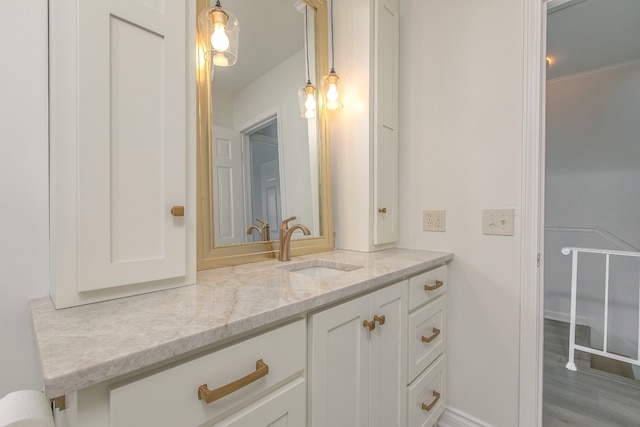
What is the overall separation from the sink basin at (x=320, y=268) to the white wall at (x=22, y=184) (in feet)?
2.66

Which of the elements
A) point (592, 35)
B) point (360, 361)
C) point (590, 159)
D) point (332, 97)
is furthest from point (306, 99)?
point (590, 159)

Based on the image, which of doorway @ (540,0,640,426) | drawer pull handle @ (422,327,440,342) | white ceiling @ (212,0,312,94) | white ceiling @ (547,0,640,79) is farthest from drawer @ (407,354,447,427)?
white ceiling @ (547,0,640,79)

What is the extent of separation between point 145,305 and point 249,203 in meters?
0.67

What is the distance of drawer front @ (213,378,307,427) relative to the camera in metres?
0.64

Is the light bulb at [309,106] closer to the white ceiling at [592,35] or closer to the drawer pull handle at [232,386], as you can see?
the drawer pull handle at [232,386]

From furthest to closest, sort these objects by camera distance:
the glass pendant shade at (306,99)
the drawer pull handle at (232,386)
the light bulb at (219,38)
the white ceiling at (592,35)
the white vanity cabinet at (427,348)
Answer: the white ceiling at (592,35)
the glass pendant shade at (306,99)
the white vanity cabinet at (427,348)
the light bulb at (219,38)
the drawer pull handle at (232,386)

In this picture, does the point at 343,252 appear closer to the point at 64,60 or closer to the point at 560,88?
the point at 64,60

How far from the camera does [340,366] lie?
34.8 inches

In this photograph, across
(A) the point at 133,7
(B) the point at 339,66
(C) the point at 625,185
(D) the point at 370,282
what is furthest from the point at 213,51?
(C) the point at 625,185

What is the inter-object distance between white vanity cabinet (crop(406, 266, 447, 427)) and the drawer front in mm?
601

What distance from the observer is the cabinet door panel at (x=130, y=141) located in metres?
0.70

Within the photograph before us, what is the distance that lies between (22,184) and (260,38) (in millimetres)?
1095

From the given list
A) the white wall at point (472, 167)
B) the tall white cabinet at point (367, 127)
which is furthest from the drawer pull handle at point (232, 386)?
the white wall at point (472, 167)

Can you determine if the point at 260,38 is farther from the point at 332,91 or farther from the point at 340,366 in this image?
the point at 340,366
